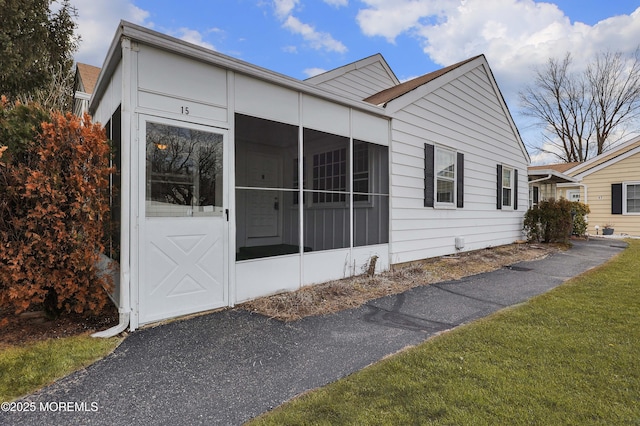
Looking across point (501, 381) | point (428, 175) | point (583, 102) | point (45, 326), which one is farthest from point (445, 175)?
point (583, 102)

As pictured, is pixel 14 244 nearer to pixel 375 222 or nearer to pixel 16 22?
pixel 375 222

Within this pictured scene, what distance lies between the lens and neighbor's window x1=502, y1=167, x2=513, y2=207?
9.96m

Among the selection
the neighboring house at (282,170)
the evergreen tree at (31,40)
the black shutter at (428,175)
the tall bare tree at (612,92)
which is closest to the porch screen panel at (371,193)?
the neighboring house at (282,170)

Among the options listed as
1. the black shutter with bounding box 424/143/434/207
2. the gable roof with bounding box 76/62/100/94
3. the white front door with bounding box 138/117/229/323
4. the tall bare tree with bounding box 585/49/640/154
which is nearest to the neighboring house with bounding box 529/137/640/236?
the black shutter with bounding box 424/143/434/207

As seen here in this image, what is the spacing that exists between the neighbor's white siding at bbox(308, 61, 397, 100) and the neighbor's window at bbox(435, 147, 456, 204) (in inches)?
118

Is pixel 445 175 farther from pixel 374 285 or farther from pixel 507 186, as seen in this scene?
pixel 507 186

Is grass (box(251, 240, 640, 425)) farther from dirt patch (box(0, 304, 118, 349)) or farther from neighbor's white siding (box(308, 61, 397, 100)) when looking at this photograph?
neighbor's white siding (box(308, 61, 397, 100))

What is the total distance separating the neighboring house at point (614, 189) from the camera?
1336 centimetres

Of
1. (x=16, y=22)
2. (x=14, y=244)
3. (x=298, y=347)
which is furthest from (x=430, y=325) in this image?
(x=16, y=22)

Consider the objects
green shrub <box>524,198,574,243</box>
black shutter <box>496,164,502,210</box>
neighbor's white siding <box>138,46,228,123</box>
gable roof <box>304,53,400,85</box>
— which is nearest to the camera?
neighbor's white siding <box>138,46,228,123</box>

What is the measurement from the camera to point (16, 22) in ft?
24.0

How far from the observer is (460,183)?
7848 millimetres

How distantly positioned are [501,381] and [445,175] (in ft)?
19.1

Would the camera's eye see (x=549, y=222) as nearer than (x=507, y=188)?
No
